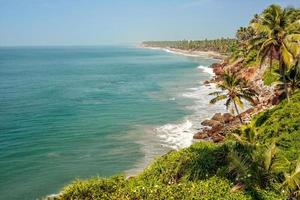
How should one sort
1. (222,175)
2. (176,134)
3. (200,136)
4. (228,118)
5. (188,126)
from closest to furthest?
1. (222,175)
2. (200,136)
3. (176,134)
4. (228,118)
5. (188,126)

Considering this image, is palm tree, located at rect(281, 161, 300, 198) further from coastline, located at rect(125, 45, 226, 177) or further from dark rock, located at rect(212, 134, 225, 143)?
dark rock, located at rect(212, 134, 225, 143)

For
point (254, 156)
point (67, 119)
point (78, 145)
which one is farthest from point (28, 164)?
point (254, 156)

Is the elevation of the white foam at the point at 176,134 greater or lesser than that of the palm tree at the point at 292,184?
lesser

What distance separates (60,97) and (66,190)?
190ft

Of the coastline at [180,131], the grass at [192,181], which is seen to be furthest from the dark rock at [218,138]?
the grass at [192,181]

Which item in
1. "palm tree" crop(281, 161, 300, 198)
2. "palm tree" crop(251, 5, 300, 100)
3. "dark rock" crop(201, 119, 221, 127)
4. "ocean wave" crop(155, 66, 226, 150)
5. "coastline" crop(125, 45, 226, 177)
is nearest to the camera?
"palm tree" crop(281, 161, 300, 198)

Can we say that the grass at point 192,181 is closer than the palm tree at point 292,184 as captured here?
No

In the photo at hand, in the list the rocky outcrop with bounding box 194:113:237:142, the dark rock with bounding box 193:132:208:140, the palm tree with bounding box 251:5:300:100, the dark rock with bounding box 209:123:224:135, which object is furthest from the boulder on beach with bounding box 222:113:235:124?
the palm tree with bounding box 251:5:300:100

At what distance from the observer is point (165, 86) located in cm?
9288

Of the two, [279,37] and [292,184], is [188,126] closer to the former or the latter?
[279,37]

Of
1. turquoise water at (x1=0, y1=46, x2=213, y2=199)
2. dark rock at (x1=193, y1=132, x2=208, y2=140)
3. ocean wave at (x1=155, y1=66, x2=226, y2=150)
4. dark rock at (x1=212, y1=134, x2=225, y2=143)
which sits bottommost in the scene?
turquoise water at (x1=0, y1=46, x2=213, y2=199)

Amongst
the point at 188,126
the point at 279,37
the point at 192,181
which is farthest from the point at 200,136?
the point at 192,181

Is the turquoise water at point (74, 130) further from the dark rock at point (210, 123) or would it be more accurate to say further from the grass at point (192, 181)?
the grass at point (192, 181)

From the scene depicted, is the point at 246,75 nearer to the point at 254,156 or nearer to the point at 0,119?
the point at 0,119
